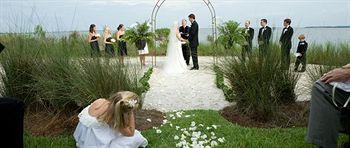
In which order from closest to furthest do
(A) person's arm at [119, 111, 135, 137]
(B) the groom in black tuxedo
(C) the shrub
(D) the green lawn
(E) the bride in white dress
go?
1. (A) person's arm at [119, 111, 135, 137]
2. (D) the green lawn
3. (C) the shrub
4. (B) the groom in black tuxedo
5. (E) the bride in white dress

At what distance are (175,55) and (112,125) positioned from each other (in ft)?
27.9

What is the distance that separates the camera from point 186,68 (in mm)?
12414

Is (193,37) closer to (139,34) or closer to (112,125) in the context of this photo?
Result: (139,34)

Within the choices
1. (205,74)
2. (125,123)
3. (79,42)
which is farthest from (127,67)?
(205,74)

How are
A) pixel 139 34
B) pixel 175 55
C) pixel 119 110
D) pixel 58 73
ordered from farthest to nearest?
1. pixel 175 55
2. pixel 139 34
3. pixel 58 73
4. pixel 119 110

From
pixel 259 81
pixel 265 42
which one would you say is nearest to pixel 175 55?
pixel 265 42

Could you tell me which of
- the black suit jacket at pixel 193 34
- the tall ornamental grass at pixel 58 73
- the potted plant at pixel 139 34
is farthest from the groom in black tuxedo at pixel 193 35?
the tall ornamental grass at pixel 58 73

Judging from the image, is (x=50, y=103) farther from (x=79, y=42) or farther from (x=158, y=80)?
(x=158, y=80)

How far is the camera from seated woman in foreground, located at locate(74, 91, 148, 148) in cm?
394

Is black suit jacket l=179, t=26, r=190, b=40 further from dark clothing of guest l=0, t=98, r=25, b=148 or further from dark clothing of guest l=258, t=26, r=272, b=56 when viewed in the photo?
dark clothing of guest l=0, t=98, r=25, b=148

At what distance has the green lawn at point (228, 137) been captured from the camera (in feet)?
13.8

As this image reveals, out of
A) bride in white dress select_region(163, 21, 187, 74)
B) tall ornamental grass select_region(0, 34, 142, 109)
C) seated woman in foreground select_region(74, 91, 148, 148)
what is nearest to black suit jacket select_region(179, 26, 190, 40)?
bride in white dress select_region(163, 21, 187, 74)

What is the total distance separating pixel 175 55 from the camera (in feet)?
40.9

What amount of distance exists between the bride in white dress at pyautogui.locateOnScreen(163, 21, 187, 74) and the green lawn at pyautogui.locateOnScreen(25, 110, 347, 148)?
283 inches
